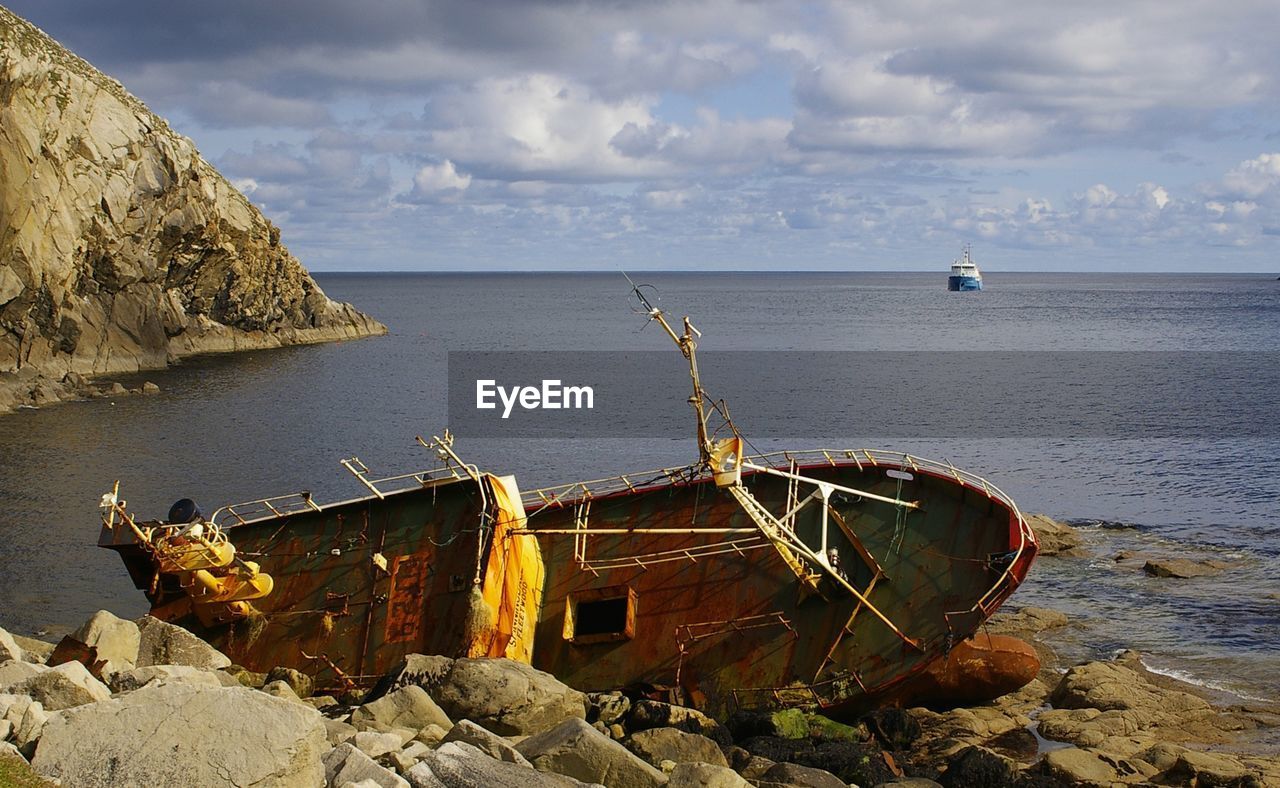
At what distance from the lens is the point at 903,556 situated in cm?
2845

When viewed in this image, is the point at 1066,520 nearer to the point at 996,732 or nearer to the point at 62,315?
the point at 996,732

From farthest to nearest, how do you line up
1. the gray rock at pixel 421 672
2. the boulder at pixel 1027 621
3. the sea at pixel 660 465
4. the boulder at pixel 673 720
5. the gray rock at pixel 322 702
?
the sea at pixel 660 465, the boulder at pixel 1027 621, the gray rock at pixel 322 702, the boulder at pixel 673 720, the gray rock at pixel 421 672

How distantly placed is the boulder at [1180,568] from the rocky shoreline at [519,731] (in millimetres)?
9362

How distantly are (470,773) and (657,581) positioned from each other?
36.4 ft

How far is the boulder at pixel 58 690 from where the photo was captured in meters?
19.8

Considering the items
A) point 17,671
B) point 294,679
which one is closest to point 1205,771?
point 294,679

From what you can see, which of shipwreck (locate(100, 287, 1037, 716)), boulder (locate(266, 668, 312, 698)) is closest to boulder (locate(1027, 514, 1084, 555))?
Answer: shipwreck (locate(100, 287, 1037, 716))

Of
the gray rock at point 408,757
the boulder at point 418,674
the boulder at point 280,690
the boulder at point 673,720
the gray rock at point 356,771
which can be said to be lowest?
the boulder at point 673,720

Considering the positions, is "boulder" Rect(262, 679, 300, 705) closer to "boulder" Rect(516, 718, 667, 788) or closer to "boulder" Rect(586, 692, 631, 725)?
"boulder" Rect(586, 692, 631, 725)

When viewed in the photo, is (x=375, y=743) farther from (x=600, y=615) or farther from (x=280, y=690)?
(x=600, y=615)

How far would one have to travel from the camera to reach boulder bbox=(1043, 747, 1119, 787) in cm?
2377

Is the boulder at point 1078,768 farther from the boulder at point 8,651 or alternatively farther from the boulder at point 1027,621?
the boulder at point 8,651

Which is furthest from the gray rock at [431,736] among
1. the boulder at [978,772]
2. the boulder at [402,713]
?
the boulder at [978,772]

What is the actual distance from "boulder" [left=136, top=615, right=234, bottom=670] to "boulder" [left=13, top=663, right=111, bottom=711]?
5.85 metres
